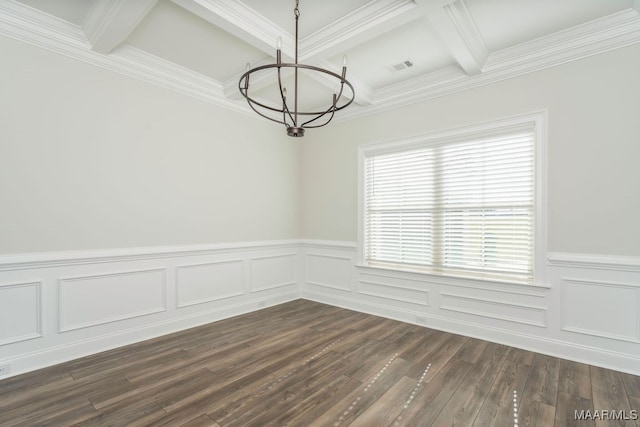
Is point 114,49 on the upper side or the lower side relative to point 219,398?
upper

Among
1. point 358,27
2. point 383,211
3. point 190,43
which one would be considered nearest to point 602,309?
point 383,211

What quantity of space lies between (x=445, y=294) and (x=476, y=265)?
0.49m

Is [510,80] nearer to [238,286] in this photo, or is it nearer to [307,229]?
[307,229]

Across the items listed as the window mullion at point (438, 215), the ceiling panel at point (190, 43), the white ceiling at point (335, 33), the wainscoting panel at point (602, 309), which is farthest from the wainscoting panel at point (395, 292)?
the ceiling panel at point (190, 43)

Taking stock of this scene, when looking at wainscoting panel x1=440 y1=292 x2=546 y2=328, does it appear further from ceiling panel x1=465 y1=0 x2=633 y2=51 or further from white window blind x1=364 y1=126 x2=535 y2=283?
ceiling panel x1=465 y1=0 x2=633 y2=51

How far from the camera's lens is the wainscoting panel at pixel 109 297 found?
9.47 feet

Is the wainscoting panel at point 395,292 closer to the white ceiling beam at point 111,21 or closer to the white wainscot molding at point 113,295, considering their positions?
the white wainscot molding at point 113,295

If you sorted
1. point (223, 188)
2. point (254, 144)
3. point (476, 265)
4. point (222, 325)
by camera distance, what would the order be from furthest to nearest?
point (254, 144) → point (223, 188) → point (222, 325) → point (476, 265)

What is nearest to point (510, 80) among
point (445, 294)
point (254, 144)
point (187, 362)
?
point (445, 294)

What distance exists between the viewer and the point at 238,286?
14.0 feet

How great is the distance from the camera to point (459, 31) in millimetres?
2672

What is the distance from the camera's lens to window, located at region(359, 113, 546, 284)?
320 centimetres

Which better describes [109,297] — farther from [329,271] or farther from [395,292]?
[395,292]

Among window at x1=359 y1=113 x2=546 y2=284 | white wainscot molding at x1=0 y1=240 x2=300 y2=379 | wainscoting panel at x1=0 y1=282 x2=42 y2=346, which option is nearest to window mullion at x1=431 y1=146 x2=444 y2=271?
window at x1=359 y1=113 x2=546 y2=284
